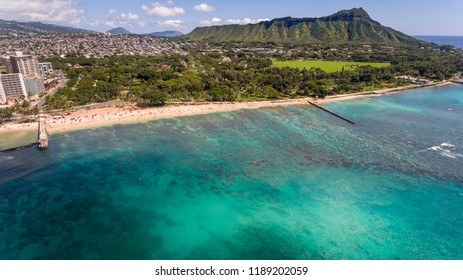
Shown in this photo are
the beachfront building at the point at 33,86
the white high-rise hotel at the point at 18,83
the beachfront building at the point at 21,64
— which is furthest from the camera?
the beachfront building at the point at 21,64

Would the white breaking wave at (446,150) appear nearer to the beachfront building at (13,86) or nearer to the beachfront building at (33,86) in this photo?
the beachfront building at (13,86)

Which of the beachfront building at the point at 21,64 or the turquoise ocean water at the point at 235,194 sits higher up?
the beachfront building at the point at 21,64

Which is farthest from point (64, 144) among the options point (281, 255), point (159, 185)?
point (281, 255)

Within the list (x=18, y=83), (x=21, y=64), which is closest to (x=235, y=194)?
(x=18, y=83)

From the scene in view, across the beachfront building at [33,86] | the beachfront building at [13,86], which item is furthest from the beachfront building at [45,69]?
the beachfront building at [13,86]

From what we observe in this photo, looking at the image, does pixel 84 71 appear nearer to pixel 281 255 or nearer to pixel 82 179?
pixel 82 179

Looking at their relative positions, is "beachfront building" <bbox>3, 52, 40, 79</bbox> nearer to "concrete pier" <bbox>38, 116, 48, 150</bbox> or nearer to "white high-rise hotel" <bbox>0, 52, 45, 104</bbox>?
"white high-rise hotel" <bbox>0, 52, 45, 104</bbox>

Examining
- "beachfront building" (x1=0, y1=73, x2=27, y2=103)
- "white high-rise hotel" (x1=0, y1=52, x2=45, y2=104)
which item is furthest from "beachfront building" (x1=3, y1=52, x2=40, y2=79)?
"beachfront building" (x1=0, y1=73, x2=27, y2=103)
